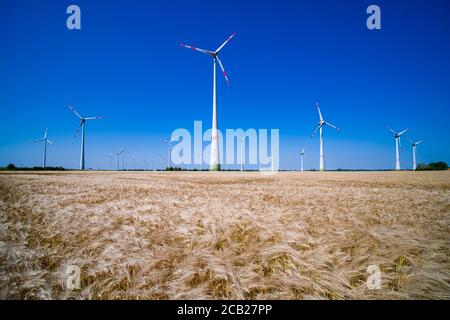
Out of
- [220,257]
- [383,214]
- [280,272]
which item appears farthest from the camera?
[383,214]

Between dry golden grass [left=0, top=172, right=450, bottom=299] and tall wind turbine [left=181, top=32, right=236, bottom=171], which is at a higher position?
tall wind turbine [left=181, top=32, right=236, bottom=171]

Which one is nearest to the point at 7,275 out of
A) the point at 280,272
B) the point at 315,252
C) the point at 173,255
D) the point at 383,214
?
the point at 173,255

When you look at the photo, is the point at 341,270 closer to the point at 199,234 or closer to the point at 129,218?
the point at 199,234

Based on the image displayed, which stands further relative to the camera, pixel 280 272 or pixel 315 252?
pixel 315 252

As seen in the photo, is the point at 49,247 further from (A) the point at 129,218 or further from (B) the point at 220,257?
(B) the point at 220,257

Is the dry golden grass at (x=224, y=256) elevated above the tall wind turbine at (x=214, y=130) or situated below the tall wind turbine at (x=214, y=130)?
below

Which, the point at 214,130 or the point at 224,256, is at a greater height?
the point at 214,130

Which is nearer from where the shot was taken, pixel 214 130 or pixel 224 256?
pixel 224 256

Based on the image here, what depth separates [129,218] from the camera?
4.04 m

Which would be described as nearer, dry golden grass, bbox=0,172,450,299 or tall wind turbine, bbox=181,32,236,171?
dry golden grass, bbox=0,172,450,299

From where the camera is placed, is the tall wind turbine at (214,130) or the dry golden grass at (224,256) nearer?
the dry golden grass at (224,256)
